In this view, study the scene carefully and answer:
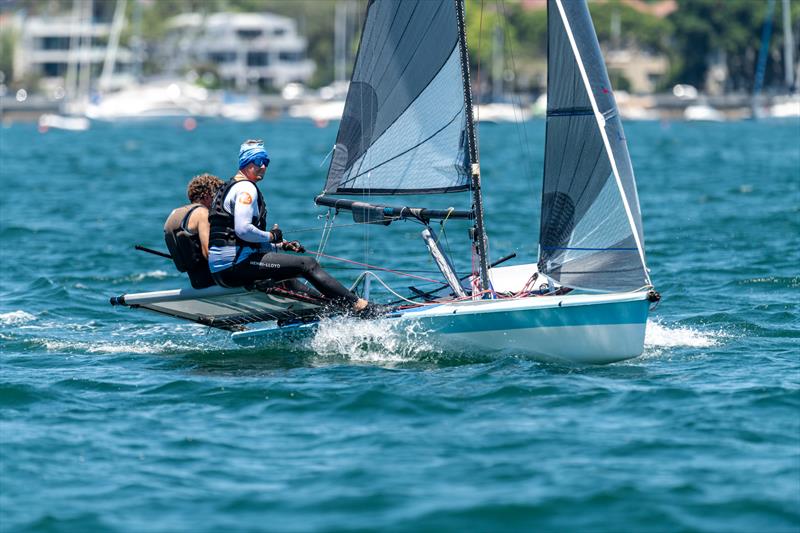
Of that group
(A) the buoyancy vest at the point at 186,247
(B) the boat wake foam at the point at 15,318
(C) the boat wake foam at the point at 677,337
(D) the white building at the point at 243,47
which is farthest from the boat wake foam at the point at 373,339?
(D) the white building at the point at 243,47

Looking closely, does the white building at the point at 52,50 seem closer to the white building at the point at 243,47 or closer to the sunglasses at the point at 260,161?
the white building at the point at 243,47

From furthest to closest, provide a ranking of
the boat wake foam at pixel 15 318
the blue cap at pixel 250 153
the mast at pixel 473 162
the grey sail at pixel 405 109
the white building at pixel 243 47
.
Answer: the white building at pixel 243 47 → the boat wake foam at pixel 15 318 → the grey sail at pixel 405 109 → the mast at pixel 473 162 → the blue cap at pixel 250 153

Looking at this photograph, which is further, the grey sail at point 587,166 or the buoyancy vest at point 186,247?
the buoyancy vest at point 186,247

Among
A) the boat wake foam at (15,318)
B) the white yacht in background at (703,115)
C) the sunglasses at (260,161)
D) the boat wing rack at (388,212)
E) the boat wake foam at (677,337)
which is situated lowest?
the boat wake foam at (677,337)

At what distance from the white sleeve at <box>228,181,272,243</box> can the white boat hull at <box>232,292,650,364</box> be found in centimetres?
132

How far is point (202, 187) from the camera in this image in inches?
453

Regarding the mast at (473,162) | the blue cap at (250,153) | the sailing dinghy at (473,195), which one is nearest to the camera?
the sailing dinghy at (473,195)

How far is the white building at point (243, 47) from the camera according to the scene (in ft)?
387

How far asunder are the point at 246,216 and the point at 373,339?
1526 millimetres

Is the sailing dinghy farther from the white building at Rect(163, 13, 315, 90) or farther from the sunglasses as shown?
the white building at Rect(163, 13, 315, 90)

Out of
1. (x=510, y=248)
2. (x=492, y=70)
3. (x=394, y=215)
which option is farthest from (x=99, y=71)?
(x=394, y=215)

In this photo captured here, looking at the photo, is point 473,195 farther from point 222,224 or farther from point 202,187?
point 202,187

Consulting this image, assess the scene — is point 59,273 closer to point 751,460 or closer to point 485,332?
point 485,332

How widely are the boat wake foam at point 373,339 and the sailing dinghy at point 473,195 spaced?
0.06m
